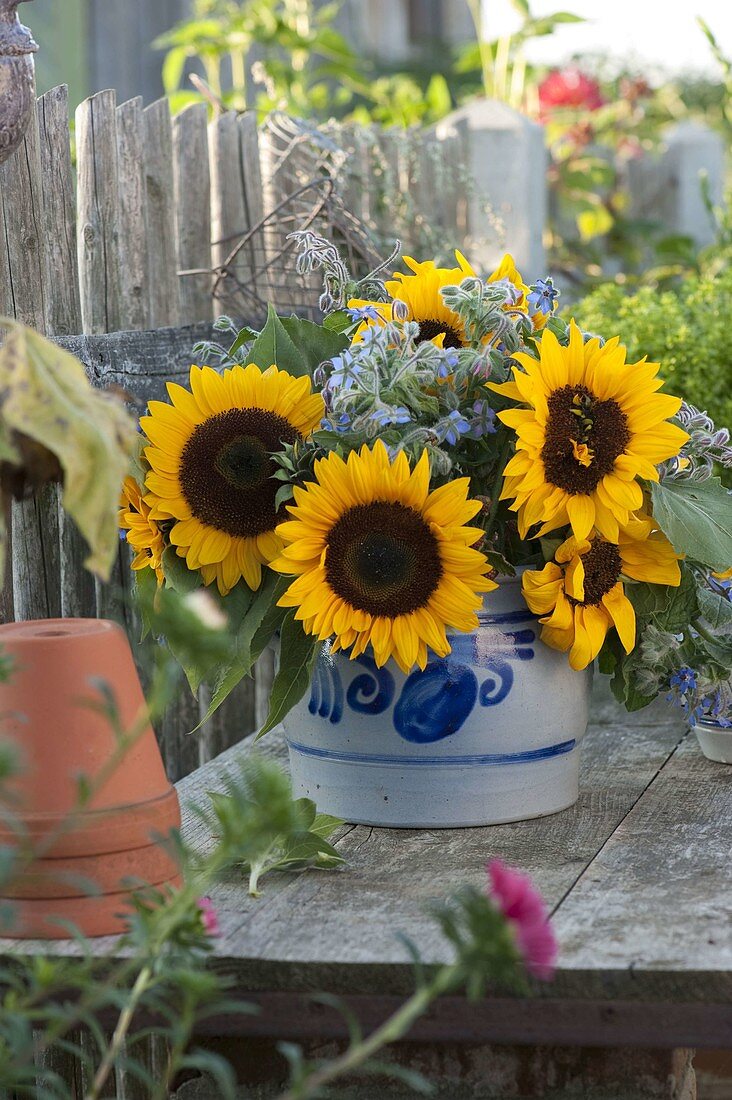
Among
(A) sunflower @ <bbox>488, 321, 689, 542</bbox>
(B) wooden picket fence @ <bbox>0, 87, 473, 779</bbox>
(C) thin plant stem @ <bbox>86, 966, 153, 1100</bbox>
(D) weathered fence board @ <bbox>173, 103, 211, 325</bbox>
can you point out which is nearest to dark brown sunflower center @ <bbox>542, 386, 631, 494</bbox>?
(A) sunflower @ <bbox>488, 321, 689, 542</bbox>

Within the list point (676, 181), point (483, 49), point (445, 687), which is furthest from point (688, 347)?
point (676, 181)

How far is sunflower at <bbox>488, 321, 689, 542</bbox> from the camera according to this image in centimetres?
133

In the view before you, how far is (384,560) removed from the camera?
1305 mm

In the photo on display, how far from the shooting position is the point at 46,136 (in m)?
2.00

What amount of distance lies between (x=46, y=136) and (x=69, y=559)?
0.62 m

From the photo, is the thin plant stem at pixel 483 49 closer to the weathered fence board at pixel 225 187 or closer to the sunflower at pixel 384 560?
the weathered fence board at pixel 225 187

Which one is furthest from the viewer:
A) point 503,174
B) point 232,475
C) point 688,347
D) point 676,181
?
point 676,181

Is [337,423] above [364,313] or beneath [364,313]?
beneath

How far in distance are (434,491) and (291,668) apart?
243 millimetres

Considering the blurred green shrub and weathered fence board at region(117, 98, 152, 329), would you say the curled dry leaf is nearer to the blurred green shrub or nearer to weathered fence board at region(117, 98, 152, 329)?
weathered fence board at region(117, 98, 152, 329)

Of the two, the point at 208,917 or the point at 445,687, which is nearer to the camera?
the point at 208,917

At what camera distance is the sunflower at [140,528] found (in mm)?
1427

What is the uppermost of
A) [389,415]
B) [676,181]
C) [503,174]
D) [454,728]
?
[676,181]

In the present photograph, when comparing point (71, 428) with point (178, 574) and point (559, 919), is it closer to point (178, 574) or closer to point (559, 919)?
point (178, 574)
